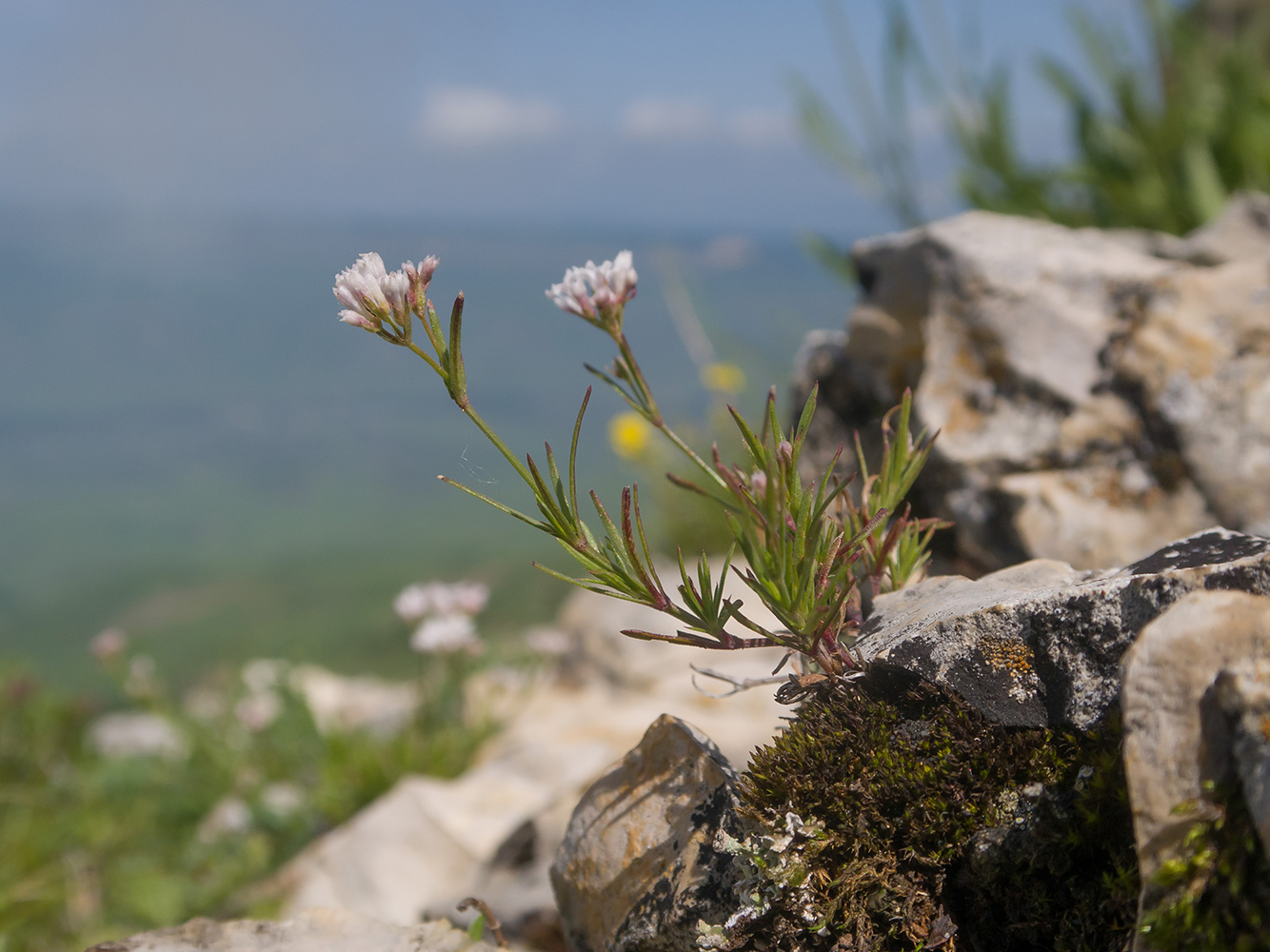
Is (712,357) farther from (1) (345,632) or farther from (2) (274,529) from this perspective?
(2) (274,529)

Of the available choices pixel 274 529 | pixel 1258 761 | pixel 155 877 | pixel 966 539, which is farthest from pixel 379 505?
pixel 1258 761

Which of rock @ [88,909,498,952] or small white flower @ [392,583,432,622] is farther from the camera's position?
small white flower @ [392,583,432,622]

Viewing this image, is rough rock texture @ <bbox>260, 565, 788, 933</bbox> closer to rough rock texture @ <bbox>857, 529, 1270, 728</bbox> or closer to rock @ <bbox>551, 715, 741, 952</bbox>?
rock @ <bbox>551, 715, 741, 952</bbox>

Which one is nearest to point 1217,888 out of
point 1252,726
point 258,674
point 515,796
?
point 1252,726

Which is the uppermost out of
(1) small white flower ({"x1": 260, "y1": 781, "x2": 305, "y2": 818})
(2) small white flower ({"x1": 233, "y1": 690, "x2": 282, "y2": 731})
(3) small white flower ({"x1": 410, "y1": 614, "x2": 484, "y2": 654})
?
(3) small white flower ({"x1": 410, "y1": 614, "x2": 484, "y2": 654})

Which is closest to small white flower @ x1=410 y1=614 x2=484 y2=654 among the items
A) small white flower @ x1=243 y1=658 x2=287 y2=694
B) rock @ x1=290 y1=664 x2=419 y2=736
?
rock @ x1=290 y1=664 x2=419 y2=736

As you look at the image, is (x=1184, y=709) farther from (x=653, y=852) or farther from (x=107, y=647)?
(x=107, y=647)
